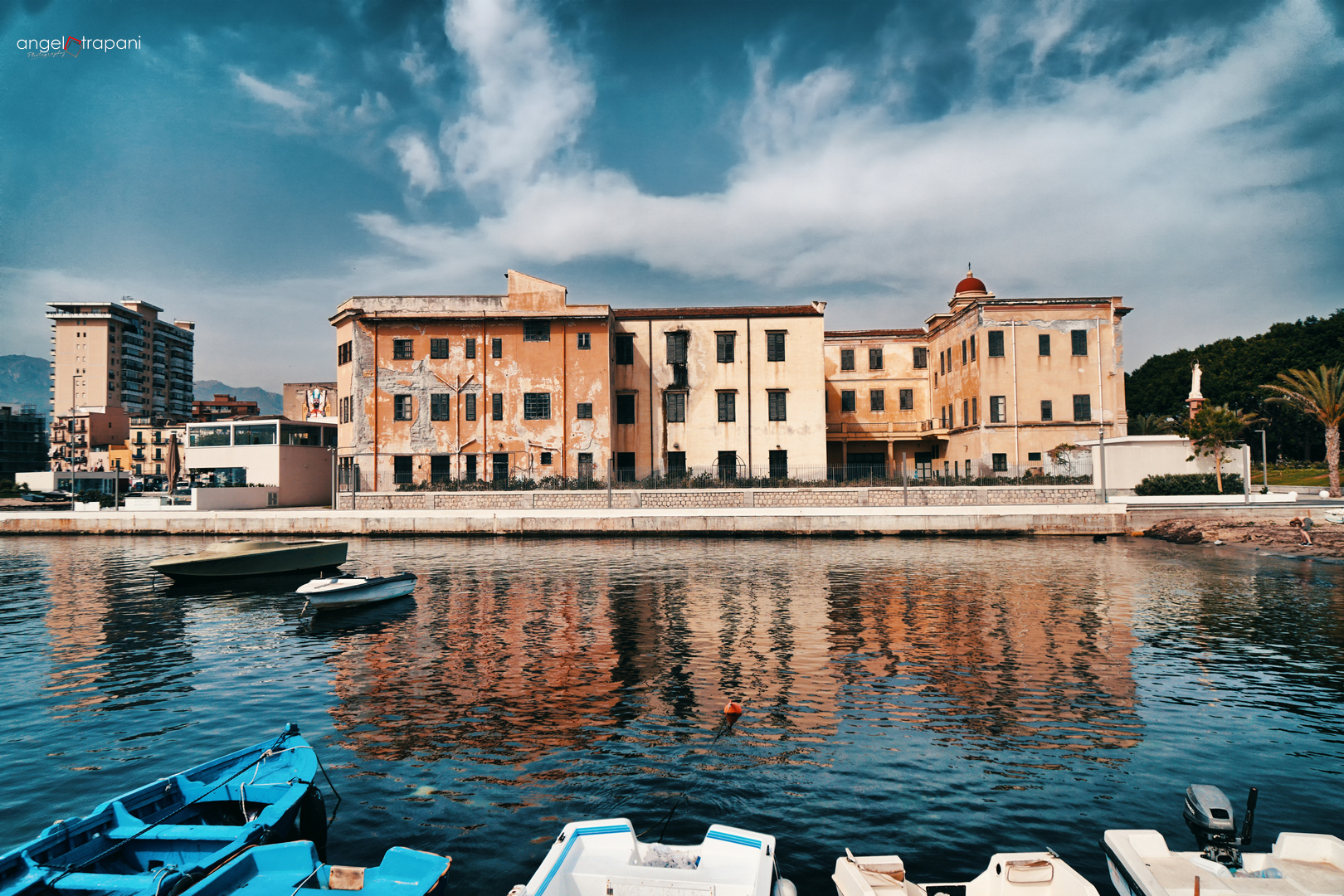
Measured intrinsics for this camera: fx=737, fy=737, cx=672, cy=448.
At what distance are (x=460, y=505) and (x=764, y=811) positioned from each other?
115ft

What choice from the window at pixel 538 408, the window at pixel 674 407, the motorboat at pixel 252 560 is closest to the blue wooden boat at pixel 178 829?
the motorboat at pixel 252 560

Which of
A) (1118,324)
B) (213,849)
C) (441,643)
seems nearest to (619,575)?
(441,643)

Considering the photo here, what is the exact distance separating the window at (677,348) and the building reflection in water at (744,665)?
27591 millimetres

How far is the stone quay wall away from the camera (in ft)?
125

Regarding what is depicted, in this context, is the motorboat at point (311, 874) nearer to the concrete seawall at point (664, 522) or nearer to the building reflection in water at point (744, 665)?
the building reflection in water at point (744, 665)

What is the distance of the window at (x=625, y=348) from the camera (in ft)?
161

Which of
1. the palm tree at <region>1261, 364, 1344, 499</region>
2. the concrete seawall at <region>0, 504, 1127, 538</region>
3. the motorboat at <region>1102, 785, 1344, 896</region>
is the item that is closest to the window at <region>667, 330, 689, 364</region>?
the concrete seawall at <region>0, 504, 1127, 538</region>

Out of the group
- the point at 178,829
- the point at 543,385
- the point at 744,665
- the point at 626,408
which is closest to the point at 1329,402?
the point at 626,408

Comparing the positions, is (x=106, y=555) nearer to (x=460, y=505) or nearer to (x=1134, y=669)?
(x=460, y=505)

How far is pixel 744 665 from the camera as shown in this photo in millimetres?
13984

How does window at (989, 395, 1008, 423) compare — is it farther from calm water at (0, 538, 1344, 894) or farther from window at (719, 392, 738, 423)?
calm water at (0, 538, 1344, 894)

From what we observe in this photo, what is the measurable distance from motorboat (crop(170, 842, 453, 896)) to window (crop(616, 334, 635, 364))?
43.7 m

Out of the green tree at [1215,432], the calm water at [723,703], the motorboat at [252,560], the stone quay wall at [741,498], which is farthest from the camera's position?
the stone quay wall at [741,498]

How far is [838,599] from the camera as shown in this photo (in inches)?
794
